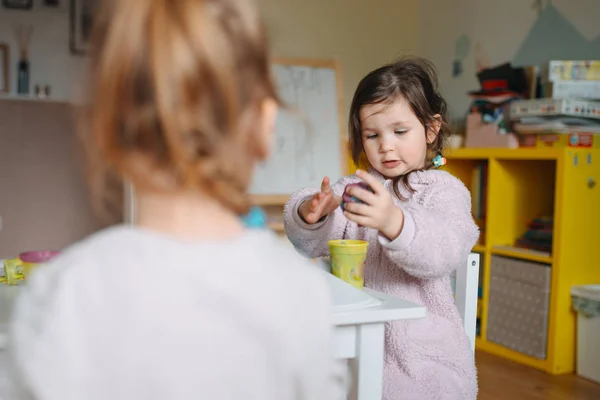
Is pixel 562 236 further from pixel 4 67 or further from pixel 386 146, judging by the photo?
pixel 4 67

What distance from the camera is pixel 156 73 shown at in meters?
0.55

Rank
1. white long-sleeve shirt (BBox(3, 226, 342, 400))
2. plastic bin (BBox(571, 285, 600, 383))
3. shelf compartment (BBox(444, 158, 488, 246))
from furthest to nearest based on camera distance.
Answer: shelf compartment (BBox(444, 158, 488, 246)) < plastic bin (BBox(571, 285, 600, 383)) < white long-sleeve shirt (BBox(3, 226, 342, 400))

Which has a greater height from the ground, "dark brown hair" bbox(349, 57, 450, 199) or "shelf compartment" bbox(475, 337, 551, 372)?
"dark brown hair" bbox(349, 57, 450, 199)

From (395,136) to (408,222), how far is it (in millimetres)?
343

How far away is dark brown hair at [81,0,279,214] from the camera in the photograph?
551 millimetres

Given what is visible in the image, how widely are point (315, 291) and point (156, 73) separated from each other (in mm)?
249

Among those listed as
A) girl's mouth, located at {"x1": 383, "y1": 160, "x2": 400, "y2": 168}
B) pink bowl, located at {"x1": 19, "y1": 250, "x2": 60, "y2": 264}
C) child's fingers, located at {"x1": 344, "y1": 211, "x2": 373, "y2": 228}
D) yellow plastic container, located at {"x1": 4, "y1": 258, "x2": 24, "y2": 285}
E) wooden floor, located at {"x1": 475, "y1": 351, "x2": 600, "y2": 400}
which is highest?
girl's mouth, located at {"x1": 383, "y1": 160, "x2": 400, "y2": 168}

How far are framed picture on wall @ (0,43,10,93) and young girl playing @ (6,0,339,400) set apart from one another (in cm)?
398

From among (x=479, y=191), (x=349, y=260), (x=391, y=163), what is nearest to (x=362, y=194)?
Result: (x=349, y=260)

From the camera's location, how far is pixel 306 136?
3.49 metres

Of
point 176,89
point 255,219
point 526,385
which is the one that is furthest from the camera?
point 526,385

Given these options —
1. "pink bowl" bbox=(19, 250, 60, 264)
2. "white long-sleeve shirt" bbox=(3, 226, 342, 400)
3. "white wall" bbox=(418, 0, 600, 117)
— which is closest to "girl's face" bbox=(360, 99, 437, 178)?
"pink bowl" bbox=(19, 250, 60, 264)

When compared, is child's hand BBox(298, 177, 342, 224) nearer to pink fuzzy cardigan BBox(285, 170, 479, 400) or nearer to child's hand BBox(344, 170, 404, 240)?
pink fuzzy cardigan BBox(285, 170, 479, 400)

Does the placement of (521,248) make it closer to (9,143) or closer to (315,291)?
(315,291)
